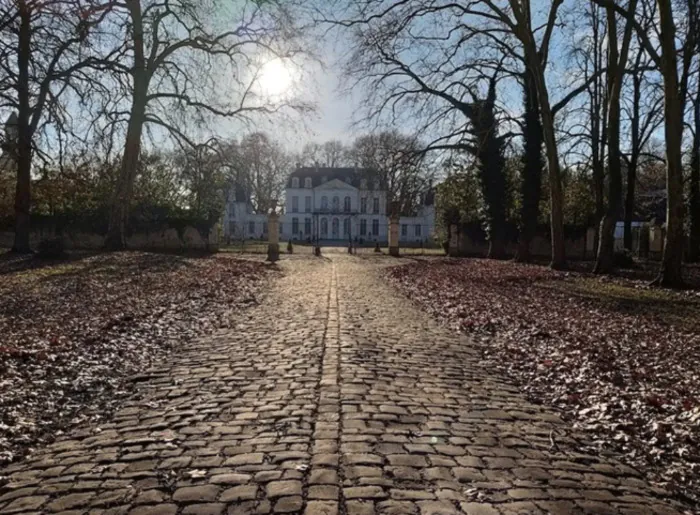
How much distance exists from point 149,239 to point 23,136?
57.3ft

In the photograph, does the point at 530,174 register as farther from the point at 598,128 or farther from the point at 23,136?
the point at 23,136

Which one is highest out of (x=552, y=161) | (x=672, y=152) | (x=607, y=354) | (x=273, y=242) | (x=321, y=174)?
(x=321, y=174)

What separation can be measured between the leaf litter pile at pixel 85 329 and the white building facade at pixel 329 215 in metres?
65.3

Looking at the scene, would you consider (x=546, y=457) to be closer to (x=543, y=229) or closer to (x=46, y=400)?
(x=46, y=400)

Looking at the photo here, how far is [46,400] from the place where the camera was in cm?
567

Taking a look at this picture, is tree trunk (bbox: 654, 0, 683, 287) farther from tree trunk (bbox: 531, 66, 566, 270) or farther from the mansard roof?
the mansard roof

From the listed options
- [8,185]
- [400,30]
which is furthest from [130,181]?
[400,30]

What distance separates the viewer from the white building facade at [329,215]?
8419 cm

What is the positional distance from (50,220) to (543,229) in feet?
99.0

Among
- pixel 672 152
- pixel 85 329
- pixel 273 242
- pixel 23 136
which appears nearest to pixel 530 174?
pixel 273 242

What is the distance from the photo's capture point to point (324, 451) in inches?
166

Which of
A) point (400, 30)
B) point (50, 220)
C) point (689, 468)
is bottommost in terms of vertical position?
point (689, 468)

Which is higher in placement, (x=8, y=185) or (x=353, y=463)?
(x=8, y=185)

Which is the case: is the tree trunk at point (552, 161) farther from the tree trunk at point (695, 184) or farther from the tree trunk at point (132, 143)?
the tree trunk at point (132, 143)
